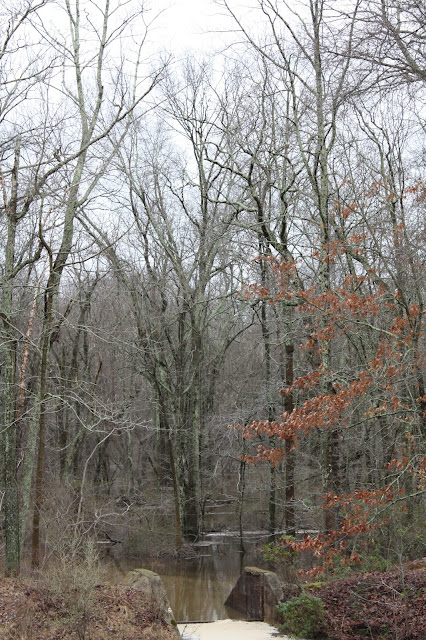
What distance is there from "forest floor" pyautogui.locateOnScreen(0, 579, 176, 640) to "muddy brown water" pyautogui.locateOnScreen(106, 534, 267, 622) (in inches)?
152

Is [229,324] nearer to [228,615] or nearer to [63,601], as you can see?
A: [228,615]

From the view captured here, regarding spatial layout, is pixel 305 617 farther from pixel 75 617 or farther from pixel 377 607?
pixel 75 617

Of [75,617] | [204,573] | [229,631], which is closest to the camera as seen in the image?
[75,617]

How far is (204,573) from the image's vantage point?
710 inches

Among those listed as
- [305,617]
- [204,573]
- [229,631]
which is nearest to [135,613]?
[229,631]

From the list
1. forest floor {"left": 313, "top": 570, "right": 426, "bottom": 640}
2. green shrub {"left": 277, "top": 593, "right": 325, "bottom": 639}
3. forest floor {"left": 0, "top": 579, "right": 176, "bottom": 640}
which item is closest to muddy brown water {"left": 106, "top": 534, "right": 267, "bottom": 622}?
green shrub {"left": 277, "top": 593, "right": 325, "bottom": 639}

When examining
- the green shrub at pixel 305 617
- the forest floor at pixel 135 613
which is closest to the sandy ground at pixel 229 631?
the green shrub at pixel 305 617

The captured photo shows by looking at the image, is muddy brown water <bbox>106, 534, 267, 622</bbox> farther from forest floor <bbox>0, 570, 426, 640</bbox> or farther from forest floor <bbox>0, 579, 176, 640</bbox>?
forest floor <bbox>0, 579, 176, 640</bbox>

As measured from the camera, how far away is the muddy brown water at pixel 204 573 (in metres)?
13.9

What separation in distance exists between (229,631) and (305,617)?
146cm

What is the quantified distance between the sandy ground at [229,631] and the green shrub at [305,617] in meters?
0.40

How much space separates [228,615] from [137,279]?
42.8 ft

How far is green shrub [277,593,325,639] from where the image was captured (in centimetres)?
938

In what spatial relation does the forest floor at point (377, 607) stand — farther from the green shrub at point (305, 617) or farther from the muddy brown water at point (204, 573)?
the muddy brown water at point (204, 573)
